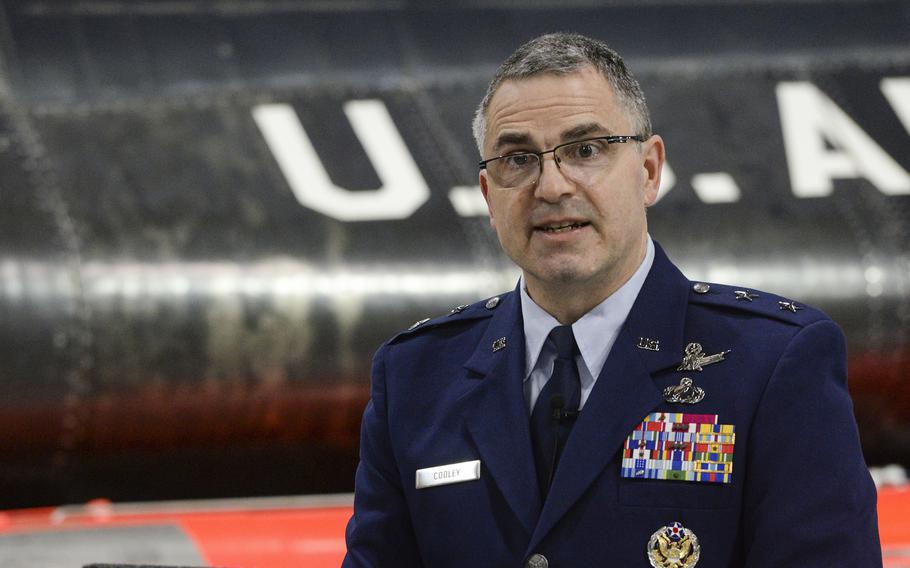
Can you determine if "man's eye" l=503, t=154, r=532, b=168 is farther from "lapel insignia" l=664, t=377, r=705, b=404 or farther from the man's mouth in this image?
"lapel insignia" l=664, t=377, r=705, b=404

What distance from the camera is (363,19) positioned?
17.3ft

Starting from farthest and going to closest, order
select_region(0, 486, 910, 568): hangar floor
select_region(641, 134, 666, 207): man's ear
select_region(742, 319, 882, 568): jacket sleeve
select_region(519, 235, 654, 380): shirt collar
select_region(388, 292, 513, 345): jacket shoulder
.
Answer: select_region(0, 486, 910, 568): hangar floor, select_region(388, 292, 513, 345): jacket shoulder, select_region(641, 134, 666, 207): man's ear, select_region(519, 235, 654, 380): shirt collar, select_region(742, 319, 882, 568): jacket sleeve

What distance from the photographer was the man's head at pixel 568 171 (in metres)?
2.09

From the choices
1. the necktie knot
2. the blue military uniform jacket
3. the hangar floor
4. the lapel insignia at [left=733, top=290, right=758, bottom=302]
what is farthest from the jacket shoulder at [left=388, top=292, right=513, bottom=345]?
the hangar floor

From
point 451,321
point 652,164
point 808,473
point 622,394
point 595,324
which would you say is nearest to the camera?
point 808,473

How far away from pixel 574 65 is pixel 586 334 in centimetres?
58

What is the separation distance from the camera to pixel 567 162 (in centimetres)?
212

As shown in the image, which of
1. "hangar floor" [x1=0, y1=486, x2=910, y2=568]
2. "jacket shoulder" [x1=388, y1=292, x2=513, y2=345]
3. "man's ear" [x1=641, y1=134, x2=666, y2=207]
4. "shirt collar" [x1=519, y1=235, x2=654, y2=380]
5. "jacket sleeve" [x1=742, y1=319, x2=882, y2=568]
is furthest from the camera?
"hangar floor" [x1=0, y1=486, x2=910, y2=568]

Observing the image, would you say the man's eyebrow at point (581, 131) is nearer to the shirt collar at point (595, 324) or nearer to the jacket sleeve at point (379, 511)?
the shirt collar at point (595, 324)

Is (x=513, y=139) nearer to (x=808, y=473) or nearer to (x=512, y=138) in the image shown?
(x=512, y=138)

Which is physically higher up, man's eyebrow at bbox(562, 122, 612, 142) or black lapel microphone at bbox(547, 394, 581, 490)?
man's eyebrow at bbox(562, 122, 612, 142)

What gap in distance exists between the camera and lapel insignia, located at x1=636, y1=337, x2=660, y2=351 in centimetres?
213

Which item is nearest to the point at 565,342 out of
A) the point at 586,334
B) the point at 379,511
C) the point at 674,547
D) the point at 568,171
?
the point at 586,334

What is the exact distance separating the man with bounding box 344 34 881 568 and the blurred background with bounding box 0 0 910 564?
210 centimetres
